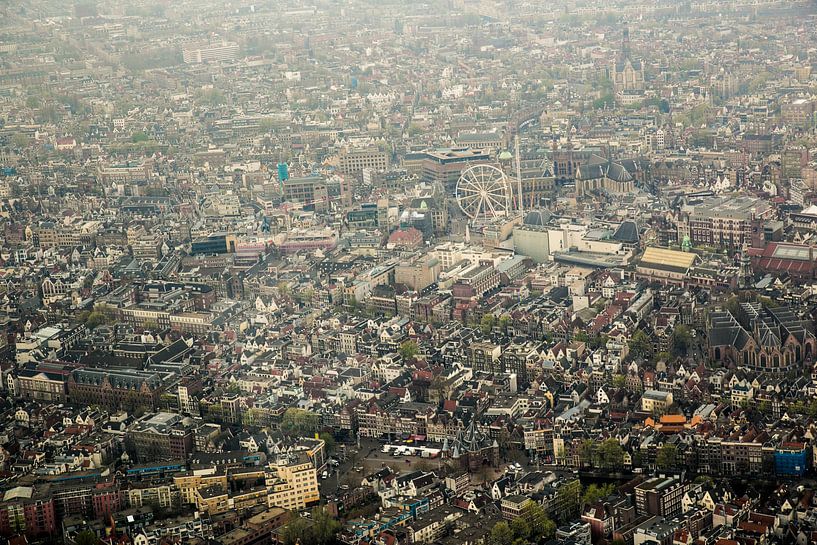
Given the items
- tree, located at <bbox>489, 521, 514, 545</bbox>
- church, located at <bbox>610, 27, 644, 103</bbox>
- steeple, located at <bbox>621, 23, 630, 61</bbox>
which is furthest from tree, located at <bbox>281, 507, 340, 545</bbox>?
steeple, located at <bbox>621, 23, 630, 61</bbox>

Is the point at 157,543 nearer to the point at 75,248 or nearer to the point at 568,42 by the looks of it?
the point at 75,248

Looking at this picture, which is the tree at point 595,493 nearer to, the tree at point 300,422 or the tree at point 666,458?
the tree at point 666,458

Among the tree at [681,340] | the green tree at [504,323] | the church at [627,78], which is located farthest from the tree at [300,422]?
the church at [627,78]

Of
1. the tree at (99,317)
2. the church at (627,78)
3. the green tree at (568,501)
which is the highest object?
the church at (627,78)

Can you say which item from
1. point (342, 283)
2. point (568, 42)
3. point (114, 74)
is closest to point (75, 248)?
point (342, 283)

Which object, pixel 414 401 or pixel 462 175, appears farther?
pixel 462 175

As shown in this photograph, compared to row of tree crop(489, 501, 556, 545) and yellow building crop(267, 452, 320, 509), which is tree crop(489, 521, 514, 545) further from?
yellow building crop(267, 452, 320, 509)
